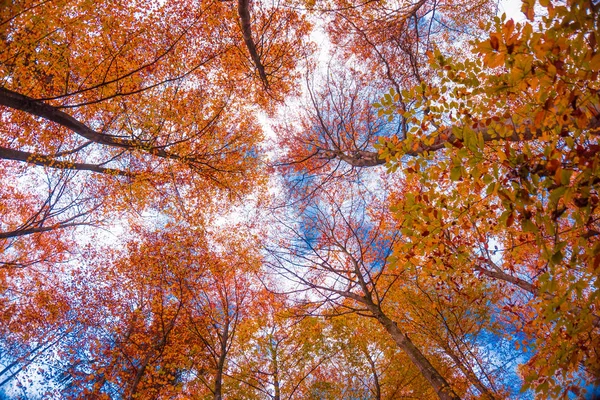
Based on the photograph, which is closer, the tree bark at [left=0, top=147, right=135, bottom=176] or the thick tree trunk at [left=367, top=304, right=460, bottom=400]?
the thick tree trunk at [left=367, top=304, right=460, bottom=400]

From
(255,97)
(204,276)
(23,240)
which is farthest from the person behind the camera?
(23,240)

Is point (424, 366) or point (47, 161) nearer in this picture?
point (424, 366)

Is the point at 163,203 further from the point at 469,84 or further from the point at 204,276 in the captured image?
the point at 469,84

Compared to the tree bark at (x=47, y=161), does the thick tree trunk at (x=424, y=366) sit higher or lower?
lower

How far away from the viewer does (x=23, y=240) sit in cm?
1377

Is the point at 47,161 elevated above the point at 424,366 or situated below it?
above

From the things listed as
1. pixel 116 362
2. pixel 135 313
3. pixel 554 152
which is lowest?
pixel 554 152

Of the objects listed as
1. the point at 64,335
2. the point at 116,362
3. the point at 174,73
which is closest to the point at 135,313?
the point at 116,362

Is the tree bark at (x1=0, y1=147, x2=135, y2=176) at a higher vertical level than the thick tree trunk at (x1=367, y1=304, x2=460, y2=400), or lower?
higher

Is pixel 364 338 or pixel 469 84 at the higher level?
pixel 364 338

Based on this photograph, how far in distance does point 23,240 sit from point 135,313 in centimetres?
687

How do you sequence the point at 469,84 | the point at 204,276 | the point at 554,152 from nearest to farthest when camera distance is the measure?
the point at 554,152 < the point at 469,84 < the point at 204,276

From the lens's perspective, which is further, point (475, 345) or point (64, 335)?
point (64, 335)

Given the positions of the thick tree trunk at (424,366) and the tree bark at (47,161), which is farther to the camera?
the tree bark at (47,161)
